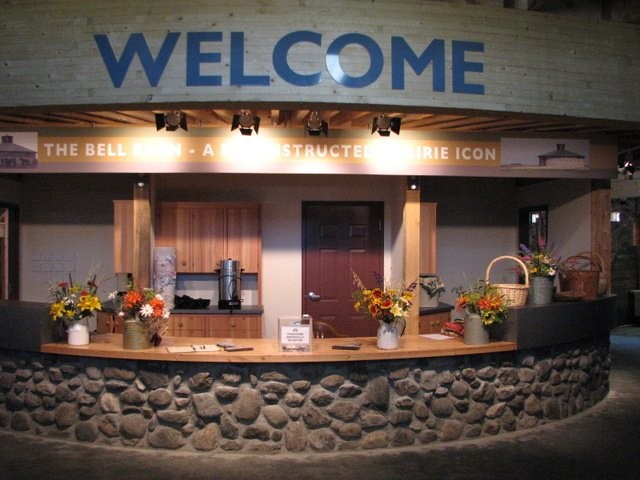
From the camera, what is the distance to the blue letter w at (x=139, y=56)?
5359mm

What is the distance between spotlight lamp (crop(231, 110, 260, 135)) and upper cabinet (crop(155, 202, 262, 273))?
2182 mm

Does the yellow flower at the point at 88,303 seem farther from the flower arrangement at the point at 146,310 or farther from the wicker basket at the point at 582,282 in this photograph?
the wicker basket at the point at 582,282

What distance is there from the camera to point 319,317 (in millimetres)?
8758

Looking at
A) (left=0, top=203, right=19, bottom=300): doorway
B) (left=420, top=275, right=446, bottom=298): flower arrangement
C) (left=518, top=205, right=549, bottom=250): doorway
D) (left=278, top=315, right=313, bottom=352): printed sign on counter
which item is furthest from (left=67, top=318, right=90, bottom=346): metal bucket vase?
A: (left=518, top=205, right=549, bottom=250): doorway

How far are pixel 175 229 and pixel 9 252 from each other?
2518mm

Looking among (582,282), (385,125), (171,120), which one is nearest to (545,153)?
(582,282)

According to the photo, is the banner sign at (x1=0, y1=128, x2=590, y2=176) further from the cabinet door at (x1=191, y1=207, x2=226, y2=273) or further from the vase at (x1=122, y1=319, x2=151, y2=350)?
the vase at (x1=122, y1=319, x2=151, y2=350)

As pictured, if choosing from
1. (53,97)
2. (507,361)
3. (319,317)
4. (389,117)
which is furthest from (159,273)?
(507,361)

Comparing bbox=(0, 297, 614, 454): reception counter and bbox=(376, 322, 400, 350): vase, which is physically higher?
bbox=(376, 322, 400, 350): vase

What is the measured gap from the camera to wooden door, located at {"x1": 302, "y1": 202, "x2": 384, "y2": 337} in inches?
344

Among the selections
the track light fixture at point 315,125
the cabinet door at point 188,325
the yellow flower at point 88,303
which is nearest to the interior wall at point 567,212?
the track light fixture at point 315,125

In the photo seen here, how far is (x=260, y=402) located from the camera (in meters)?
5.11

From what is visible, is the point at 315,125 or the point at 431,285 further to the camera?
the point at 431,285

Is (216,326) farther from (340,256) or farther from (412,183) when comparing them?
(412,183)
